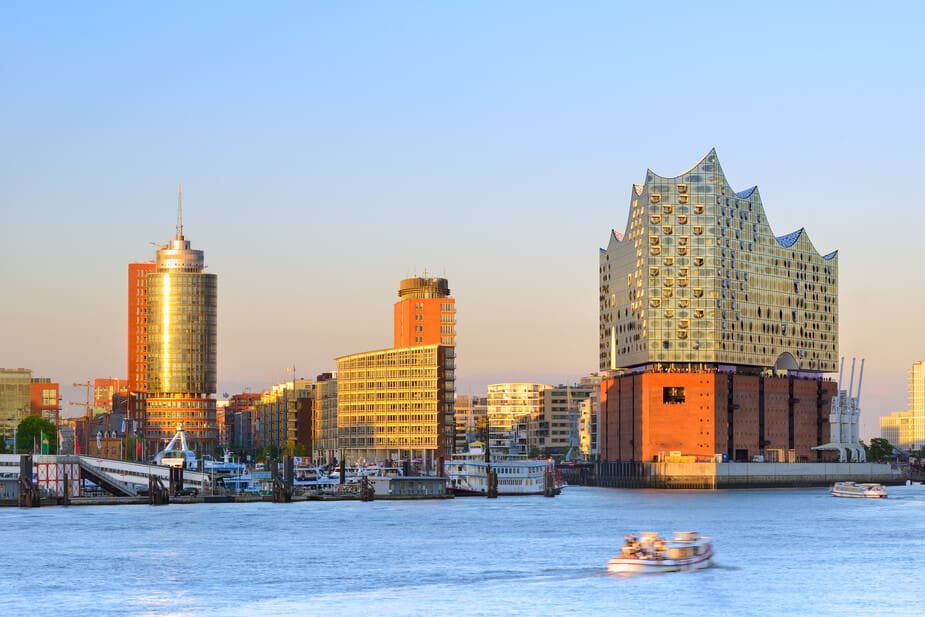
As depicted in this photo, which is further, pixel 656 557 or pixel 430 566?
pixel 430 566

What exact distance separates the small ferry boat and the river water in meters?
1.05

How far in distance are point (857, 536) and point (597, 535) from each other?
23.8 m

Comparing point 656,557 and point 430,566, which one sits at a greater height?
point 656,557

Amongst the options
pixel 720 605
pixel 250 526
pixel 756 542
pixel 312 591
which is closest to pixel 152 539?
pixel 250 526

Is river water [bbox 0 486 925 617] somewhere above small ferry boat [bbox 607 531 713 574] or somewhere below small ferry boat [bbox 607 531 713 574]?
below

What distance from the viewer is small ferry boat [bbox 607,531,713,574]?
10869cm

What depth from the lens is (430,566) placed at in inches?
4594

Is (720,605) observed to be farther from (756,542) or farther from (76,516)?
(76,516)

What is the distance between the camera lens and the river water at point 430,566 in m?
95.6

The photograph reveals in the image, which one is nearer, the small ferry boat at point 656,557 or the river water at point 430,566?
the river water at point 430,566

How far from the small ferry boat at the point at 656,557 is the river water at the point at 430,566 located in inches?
41.2

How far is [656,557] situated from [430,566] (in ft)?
54.7

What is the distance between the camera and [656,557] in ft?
360

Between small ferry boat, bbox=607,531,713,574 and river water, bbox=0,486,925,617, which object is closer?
river water, bbox=0,486,925,617
